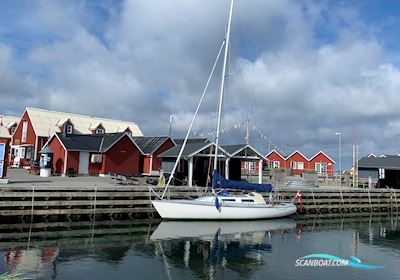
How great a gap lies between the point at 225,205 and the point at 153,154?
2544 cm

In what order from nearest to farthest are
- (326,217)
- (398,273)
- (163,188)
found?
(398,273) → (163,188) → (326,217)

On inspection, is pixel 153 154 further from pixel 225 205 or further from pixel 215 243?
pixel 215 243

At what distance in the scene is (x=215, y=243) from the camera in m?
21.7

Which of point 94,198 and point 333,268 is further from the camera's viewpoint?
point 94,198

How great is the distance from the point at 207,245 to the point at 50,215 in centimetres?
1045

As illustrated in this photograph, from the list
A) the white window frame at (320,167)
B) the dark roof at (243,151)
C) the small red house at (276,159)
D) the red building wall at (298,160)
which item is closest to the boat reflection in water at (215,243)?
the dark roof at (243,151)

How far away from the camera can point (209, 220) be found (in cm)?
2759

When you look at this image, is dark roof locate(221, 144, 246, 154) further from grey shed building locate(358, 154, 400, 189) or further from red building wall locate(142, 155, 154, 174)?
grey shed building locate(358, 154, 400, 189)

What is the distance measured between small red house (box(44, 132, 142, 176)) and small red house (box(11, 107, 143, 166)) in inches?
159

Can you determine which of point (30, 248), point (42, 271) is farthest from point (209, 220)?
point (42, 271)

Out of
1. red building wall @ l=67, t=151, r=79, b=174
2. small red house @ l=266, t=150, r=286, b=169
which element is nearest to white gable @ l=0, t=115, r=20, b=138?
red building wall @ l=67, t=151, r=79, b=174

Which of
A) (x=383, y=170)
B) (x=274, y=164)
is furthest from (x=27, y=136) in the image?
(x=383, y=170)

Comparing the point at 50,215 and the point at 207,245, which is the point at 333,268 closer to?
the point at 207,245

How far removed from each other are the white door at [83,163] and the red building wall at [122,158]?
1.80 metres
